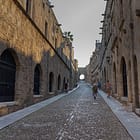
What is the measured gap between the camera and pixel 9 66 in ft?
32.9

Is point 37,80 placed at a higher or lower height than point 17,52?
lower

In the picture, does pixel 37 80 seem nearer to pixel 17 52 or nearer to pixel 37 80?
pixel 37 80

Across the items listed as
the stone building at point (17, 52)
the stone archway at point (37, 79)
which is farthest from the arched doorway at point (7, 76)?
the stone archway at point (37, 79)

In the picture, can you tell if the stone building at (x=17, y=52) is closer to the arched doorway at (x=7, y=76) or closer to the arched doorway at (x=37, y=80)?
the arched doorway at (x=7, y=76)

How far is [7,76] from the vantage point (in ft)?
Result: 32.4

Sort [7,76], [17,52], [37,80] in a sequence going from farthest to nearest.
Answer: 1. [37,80]
2. [17,52]
3. [7,76]

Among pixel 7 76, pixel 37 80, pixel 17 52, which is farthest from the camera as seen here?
pixel 37 80

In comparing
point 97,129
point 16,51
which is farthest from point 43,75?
point 97,129

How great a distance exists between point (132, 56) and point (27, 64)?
253 inches

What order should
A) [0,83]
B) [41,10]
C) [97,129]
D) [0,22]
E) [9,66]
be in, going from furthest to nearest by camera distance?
[41,10] → [9,66] → [0,83] → [0,22] → [97,129]

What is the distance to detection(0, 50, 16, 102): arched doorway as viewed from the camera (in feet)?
30.7

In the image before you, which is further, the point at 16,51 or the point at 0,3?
the point at 16,51

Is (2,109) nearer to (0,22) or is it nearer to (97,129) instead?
(0,22)

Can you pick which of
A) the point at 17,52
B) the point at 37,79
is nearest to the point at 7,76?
the point at 17,52
